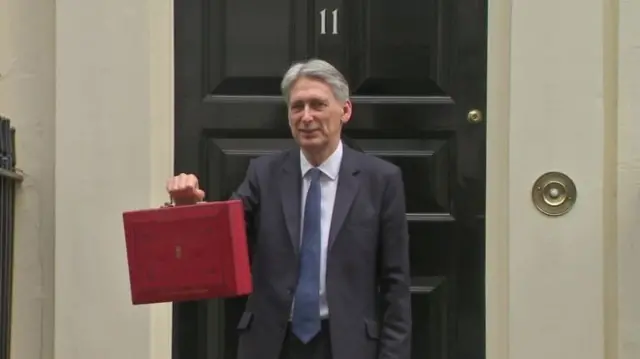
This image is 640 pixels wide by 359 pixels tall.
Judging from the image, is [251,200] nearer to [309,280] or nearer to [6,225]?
[309,280]

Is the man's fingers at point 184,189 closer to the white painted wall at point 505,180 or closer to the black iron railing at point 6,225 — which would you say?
the white painted wall at point 505,180

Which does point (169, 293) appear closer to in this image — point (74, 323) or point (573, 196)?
point (74, 323)

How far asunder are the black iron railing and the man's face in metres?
1.33

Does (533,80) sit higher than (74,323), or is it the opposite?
(533,80)

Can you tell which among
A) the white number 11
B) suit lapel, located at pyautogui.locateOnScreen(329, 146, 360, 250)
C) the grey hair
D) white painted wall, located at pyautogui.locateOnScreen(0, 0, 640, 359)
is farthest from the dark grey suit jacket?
the white number 11

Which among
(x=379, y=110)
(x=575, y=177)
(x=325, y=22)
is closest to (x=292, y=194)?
(x=379, y=110)

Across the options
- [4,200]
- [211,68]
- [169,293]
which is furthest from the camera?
[211,68]

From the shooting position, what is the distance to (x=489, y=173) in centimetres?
488

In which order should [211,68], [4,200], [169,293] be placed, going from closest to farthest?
1. [169,293]
2. [4,200]
3. [211,68]

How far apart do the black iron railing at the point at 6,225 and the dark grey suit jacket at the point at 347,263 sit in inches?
45.7

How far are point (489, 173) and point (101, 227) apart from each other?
1.62 metres

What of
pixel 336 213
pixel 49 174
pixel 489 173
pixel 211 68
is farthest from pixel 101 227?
A: pixel 489 173

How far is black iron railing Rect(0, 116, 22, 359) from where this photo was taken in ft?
15.3

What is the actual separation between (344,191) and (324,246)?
202 millimetres
